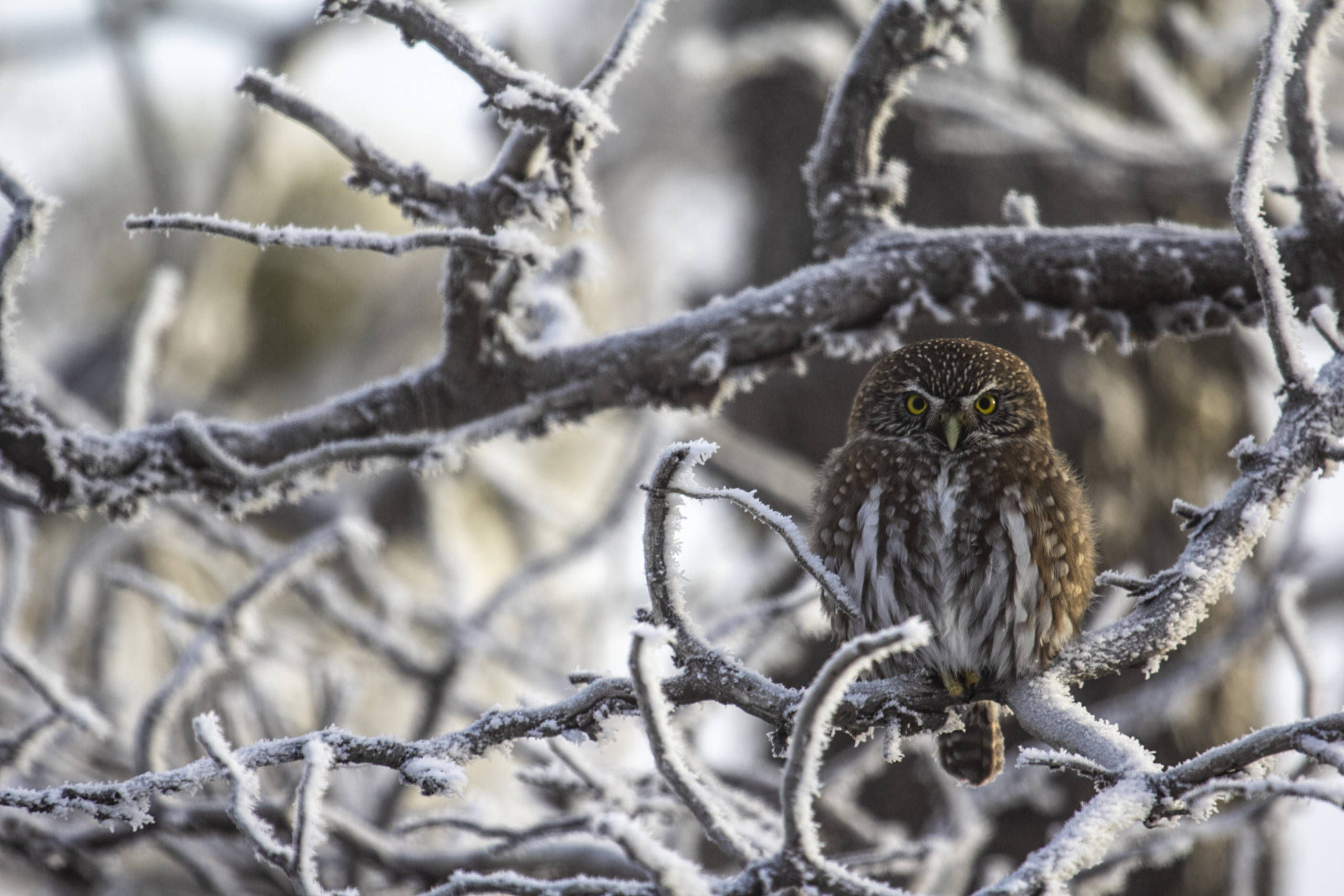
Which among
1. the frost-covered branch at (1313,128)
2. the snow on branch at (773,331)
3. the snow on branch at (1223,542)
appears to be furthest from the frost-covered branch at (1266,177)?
the snow on branch at (773,331)

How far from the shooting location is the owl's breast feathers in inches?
88.9

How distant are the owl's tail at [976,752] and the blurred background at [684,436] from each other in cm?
55

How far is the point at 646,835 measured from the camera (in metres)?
1.25

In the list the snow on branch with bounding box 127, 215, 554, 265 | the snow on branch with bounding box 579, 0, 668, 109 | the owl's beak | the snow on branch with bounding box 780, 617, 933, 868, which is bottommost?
the snow on branch with bounding box 780, 617, 933, 868

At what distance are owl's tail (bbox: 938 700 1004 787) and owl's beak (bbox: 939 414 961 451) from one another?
626 millimetres

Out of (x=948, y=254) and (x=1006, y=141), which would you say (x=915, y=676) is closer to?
(x=948, y=254)

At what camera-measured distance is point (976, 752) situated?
2678 mm

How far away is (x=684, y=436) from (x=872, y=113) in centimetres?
265

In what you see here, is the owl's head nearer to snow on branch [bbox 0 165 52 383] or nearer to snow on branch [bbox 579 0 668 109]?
snow on branch [bbox 579 0 668 109]

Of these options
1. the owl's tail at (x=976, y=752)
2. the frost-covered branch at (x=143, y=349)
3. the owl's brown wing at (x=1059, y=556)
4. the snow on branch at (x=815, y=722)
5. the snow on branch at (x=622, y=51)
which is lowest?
the snow on branch at (x=815, y=722)

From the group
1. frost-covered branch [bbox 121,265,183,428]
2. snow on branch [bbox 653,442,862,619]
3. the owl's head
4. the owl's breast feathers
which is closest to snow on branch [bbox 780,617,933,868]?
snow on branch [bbox 653,442,862,619]

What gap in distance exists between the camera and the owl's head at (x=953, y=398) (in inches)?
100

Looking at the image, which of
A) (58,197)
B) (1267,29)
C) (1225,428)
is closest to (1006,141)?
(1225,428)

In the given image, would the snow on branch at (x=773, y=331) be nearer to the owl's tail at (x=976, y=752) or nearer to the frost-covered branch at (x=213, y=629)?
the frost-covered branch at (x=213, y=629)
